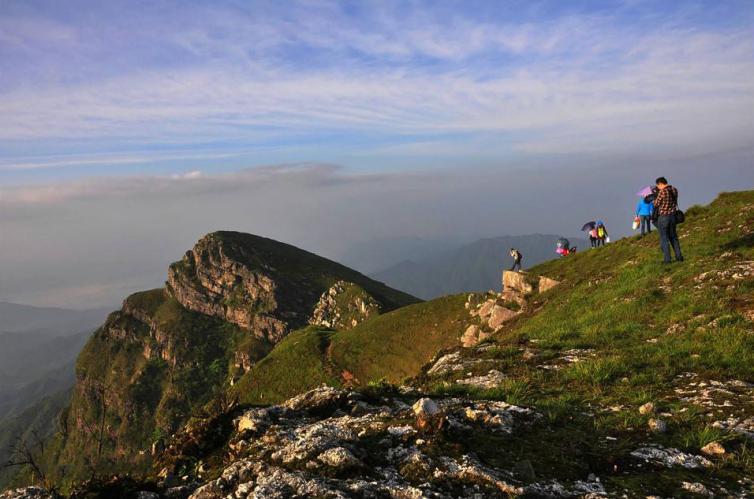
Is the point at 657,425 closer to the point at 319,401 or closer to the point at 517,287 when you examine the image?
the point at 319,401

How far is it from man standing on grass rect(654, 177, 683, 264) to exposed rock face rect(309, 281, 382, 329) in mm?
A: 117763

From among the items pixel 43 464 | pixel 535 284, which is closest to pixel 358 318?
pixel 535 284

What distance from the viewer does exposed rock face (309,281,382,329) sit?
465 ft

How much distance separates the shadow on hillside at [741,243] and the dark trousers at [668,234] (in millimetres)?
2547

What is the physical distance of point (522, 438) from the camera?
7473mm

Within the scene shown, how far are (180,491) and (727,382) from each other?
40.1ft

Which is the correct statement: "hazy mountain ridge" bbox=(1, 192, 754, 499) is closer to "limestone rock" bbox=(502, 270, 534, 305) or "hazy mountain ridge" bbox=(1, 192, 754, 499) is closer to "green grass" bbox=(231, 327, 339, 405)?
"limestone rock" bbox=(502, 270, 534, 305)

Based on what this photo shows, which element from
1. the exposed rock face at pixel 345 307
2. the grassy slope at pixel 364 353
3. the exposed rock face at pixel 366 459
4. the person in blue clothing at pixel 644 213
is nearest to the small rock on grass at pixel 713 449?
the exposed rock face at pixel 366 459

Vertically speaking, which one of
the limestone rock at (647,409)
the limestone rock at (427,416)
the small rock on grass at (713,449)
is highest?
the limestone rock at (427,416)

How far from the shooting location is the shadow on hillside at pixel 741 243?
22.7 metres

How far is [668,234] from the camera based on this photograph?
23125 mm

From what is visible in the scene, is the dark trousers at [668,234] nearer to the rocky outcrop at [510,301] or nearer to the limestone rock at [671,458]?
the rocky outcrop at [510,301]

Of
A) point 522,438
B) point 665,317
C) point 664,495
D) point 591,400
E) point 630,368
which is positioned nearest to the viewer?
point 664,495

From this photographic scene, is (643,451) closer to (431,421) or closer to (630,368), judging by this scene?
(431,421)
